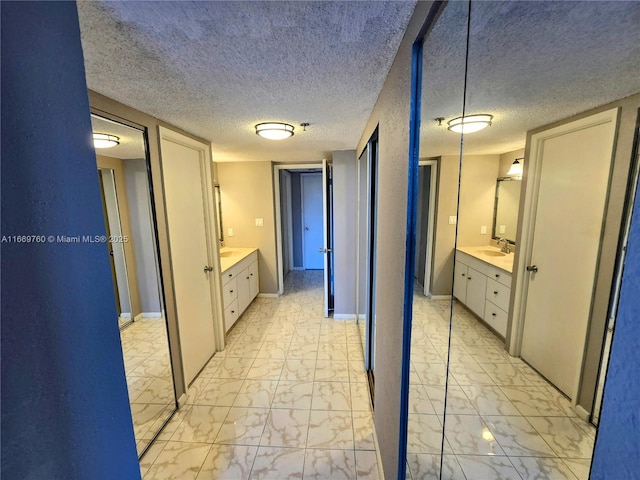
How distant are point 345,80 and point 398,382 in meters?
1.45

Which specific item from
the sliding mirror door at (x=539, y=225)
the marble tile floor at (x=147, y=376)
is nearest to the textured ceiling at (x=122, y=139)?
the marble tile floor at (x=147, y=376)

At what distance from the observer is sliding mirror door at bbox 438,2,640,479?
0.37 m

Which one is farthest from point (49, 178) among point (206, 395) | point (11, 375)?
point (206, 395)

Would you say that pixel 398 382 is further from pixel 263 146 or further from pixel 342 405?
pixel 263 146

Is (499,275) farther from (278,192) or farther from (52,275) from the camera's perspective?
(278,192)

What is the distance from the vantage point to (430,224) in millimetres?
1021

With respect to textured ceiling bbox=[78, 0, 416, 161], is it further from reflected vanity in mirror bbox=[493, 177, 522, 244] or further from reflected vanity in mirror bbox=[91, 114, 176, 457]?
reflected vanity in mirror bbox=[493, 177, 522, 244]

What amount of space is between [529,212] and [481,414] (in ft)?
2.10

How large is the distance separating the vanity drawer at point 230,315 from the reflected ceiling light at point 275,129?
2011 mm

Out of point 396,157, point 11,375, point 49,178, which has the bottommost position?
point 11,375

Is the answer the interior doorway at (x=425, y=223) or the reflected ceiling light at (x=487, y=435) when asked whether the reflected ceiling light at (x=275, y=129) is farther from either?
the reflected ceiling light at (x=487, y=435)

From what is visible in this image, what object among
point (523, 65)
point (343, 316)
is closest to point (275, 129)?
point (523, 65)

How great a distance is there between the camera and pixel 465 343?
880 millimetres

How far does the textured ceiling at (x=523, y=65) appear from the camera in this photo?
354 mm
